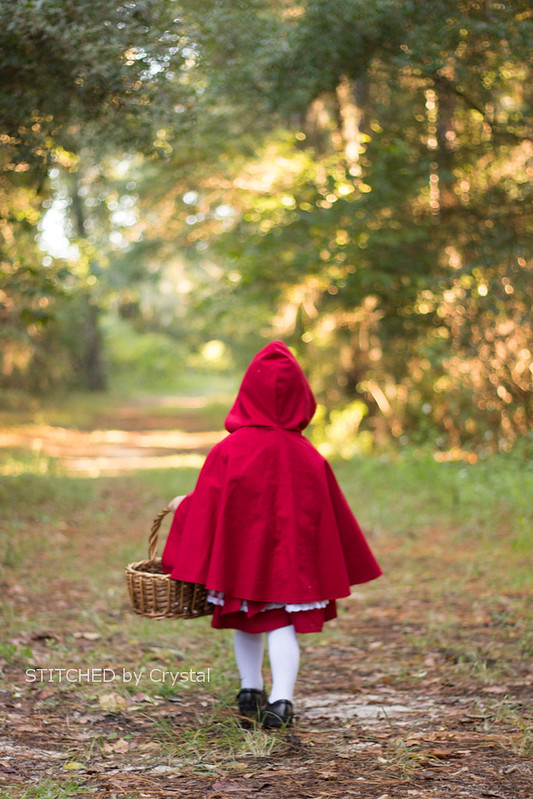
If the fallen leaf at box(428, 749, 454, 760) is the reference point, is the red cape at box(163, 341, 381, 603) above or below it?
above

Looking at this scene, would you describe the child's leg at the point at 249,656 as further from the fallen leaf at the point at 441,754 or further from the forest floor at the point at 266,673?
the fallen leaf at the point at 441,754

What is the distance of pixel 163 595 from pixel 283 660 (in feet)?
2.12

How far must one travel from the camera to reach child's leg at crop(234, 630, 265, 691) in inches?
170

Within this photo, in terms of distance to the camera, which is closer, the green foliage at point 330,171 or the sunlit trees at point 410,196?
the green foliage at point 330,171

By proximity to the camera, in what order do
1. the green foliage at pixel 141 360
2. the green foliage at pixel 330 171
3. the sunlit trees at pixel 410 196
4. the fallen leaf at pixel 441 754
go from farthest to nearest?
the green foliage at pixel 141 360
the sunlit trees at pixel 410 196
the green foliage at pixel 330 171
the fallen leaf at pixel 441 754

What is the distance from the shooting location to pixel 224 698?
4.61 metres

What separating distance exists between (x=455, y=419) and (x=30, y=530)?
6037mm

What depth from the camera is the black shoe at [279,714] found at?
4.05 meters

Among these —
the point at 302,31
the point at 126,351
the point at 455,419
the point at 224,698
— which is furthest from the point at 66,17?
the point at 126,351

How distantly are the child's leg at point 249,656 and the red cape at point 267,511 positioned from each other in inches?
15.3

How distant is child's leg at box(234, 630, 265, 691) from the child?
11 millimetres

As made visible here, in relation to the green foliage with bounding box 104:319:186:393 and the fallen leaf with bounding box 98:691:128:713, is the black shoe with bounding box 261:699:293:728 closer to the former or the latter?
the fallen leaf with bounding box 98:691:128:713

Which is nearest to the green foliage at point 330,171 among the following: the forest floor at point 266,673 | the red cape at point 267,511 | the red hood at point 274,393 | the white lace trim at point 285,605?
the forest floor at point 266,673

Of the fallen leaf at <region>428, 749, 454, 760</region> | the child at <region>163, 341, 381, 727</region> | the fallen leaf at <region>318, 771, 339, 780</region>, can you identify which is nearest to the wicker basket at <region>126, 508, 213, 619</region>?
the child at <region>163, 341, 381, 727</region>
